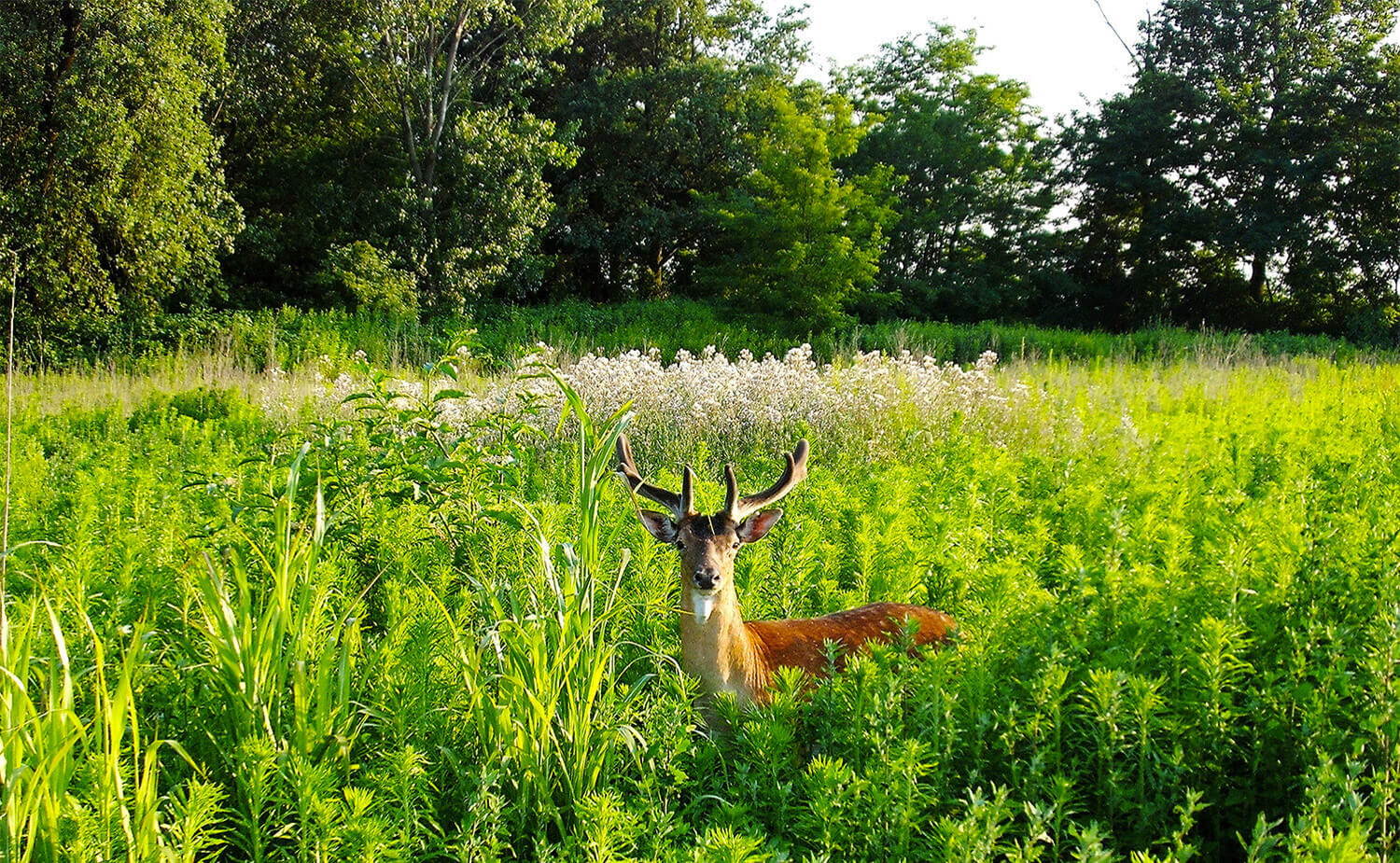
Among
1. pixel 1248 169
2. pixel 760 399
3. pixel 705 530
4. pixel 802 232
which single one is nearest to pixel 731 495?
pixel 705 530

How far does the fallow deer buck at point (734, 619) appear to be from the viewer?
3.12 meters

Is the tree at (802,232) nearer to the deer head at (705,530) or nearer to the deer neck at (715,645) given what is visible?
the deer head at (705,530)

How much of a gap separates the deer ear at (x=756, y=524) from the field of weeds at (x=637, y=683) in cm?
45

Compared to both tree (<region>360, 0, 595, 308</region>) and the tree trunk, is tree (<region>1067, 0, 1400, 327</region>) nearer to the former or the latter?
the tree trunk

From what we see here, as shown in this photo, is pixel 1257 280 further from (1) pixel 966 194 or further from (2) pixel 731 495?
(2) pixel 731 495

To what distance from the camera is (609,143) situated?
99.2 feet

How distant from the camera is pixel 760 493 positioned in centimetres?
356

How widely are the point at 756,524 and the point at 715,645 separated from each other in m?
0.51

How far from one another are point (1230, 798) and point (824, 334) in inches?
664

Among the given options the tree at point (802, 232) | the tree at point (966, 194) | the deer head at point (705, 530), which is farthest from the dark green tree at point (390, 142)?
the deer head at point (705, 530)

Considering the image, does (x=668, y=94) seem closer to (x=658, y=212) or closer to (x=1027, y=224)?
(x=658, y=212)

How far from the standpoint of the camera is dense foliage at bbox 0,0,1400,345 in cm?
1770

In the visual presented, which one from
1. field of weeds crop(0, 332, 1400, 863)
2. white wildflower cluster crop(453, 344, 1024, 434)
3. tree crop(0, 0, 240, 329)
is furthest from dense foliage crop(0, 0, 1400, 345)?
field of weeds crop(0, 332, 1400, 863)

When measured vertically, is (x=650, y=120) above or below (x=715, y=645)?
above
